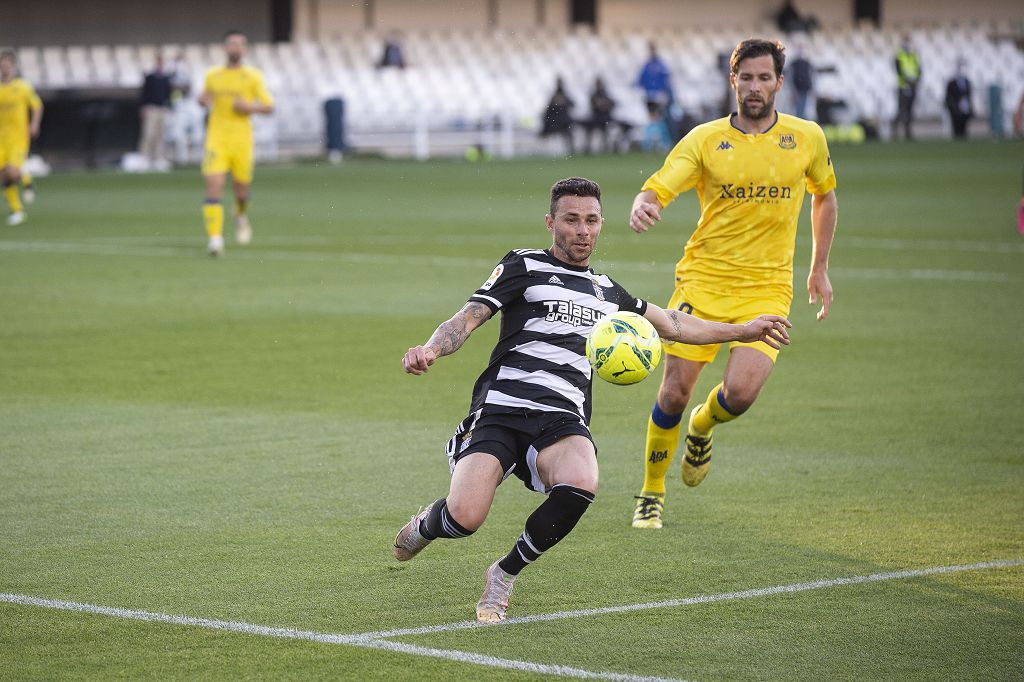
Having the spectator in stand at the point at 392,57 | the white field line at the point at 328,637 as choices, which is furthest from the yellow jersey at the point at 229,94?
the spectator in stand at the point at 392,57

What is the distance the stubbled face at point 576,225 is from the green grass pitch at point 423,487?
1.33 meters

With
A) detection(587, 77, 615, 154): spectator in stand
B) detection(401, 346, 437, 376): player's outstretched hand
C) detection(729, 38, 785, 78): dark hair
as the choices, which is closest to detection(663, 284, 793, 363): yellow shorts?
detection(729, 38, 785, 78): dark hair

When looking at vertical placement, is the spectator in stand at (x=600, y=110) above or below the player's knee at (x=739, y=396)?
below

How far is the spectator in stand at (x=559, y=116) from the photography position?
129ft

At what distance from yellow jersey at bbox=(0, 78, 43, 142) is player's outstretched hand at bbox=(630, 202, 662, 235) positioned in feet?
63.4

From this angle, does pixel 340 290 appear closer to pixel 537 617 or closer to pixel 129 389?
pixel 129 389

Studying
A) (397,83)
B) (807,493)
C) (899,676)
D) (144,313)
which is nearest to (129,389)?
(144,313)

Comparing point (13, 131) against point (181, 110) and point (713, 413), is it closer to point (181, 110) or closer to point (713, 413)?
point (181, 110)

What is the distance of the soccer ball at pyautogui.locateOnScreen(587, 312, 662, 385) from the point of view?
589 centimetres

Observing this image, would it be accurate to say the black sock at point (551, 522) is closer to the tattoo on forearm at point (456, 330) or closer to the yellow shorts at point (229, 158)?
the tattoo on forearm at point (456, 330)

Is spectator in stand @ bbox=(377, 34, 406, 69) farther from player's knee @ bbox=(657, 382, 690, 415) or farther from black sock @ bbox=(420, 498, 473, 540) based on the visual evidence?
black sock @ bbox=(420, 498, 473, 540)

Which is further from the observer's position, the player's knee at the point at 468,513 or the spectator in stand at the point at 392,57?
the spectator in stand at the point at 392,57

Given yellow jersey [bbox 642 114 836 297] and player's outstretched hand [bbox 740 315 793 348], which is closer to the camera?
player's outstretched hand [bbox 740 315 793 348]

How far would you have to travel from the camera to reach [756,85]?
7.38 m
